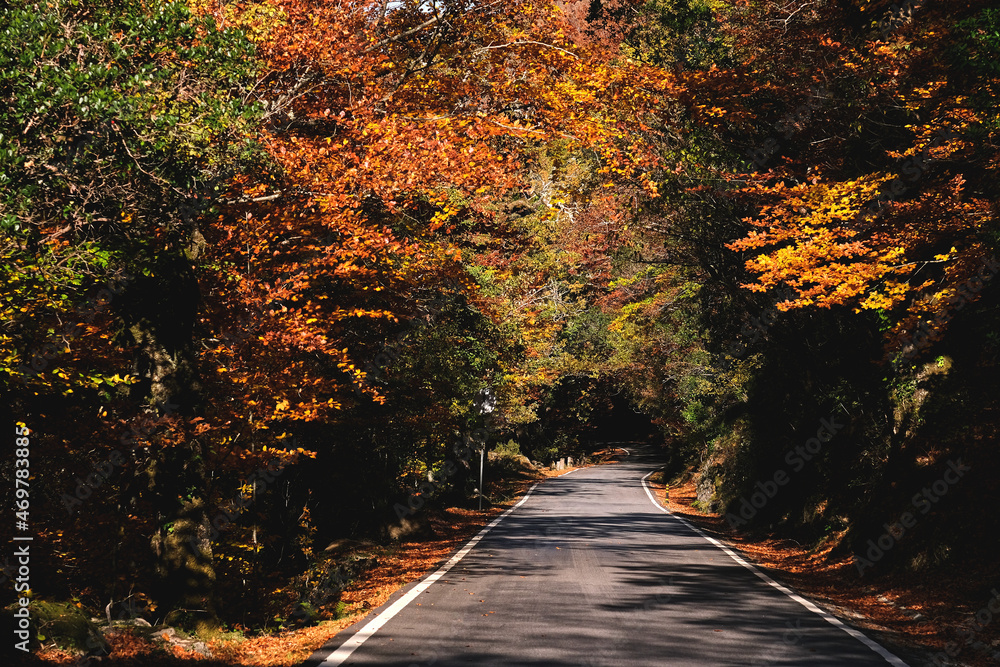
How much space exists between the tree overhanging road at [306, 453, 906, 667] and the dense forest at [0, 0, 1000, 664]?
2.18 metres

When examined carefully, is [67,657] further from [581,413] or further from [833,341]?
[581,413]

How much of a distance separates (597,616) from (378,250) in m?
5.81

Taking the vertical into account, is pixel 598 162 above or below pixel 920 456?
above

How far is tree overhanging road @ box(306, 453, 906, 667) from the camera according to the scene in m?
7.20

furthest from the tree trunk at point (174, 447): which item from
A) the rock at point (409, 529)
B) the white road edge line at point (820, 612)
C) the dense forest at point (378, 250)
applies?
the rock at point (409, 529)

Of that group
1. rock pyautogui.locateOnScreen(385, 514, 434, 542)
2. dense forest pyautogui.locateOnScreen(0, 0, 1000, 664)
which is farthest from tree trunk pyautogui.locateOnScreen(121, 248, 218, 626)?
rock pyautogui.locateOnScreen(385, 514, 434, 542)

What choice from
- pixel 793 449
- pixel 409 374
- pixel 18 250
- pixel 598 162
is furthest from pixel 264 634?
pixel 793 449

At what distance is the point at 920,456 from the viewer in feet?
43.9

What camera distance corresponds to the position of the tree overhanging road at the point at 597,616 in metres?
7.20

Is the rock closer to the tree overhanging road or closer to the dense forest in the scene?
the dense forest

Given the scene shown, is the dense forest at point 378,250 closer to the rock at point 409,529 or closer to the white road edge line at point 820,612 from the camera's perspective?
the rock at point 409,529

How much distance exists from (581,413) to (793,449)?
33336mm

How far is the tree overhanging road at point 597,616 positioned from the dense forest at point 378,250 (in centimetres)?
218

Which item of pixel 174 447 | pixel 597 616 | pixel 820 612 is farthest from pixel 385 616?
pixel 820 612
